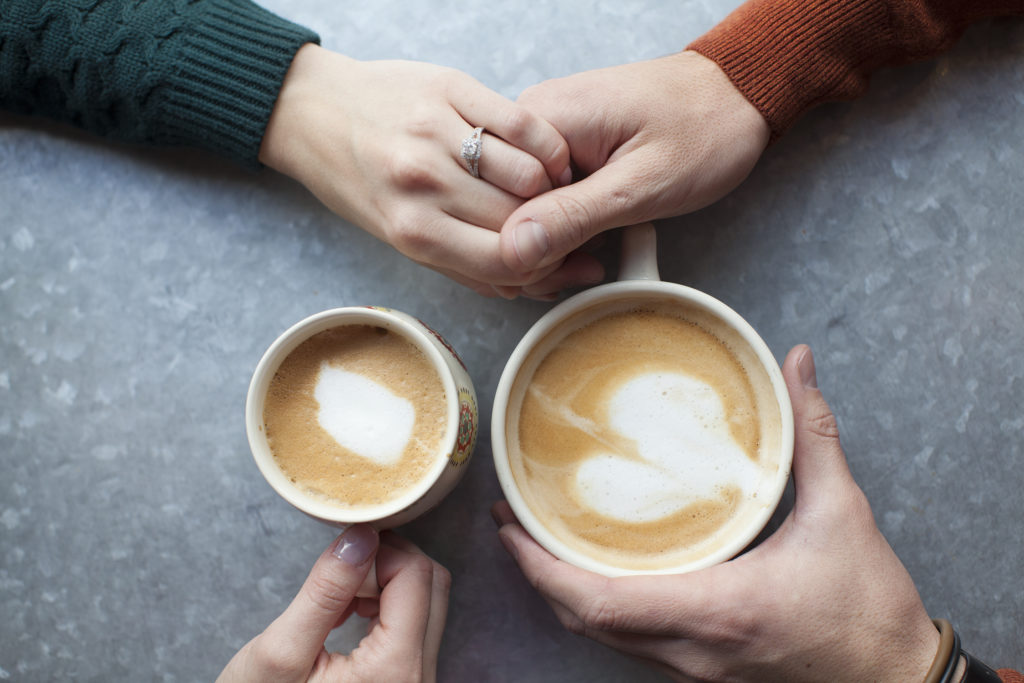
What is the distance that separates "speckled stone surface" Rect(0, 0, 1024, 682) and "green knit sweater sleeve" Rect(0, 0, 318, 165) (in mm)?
106

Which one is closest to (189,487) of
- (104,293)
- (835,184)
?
(104,293)

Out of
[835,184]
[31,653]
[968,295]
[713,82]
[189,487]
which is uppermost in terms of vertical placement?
[713,82]

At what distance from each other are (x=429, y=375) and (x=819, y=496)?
0.49m

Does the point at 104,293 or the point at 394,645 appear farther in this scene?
the point at 104,293

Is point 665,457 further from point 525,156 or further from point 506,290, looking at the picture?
point 525,156

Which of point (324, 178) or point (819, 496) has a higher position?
point (324, 178)

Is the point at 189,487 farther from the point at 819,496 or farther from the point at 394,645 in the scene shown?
the point at 819,496

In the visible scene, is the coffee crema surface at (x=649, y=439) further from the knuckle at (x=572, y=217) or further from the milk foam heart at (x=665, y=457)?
the knuckle at (x=572, y=217)

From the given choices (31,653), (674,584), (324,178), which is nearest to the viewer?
(674,584)

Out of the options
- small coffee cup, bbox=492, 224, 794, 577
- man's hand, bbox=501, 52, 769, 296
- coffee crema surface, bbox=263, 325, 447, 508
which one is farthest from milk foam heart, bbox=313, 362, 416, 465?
man's hand, bbox=501, 52, 769, 296

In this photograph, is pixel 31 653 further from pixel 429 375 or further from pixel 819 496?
pixel 819 496

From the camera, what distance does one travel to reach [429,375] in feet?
2.70

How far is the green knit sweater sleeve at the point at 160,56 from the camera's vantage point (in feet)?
2.99

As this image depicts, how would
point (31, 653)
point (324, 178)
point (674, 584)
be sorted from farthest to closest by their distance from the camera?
1. point (31, 653)
2. point (324, 178)
3. point (674, 584)
